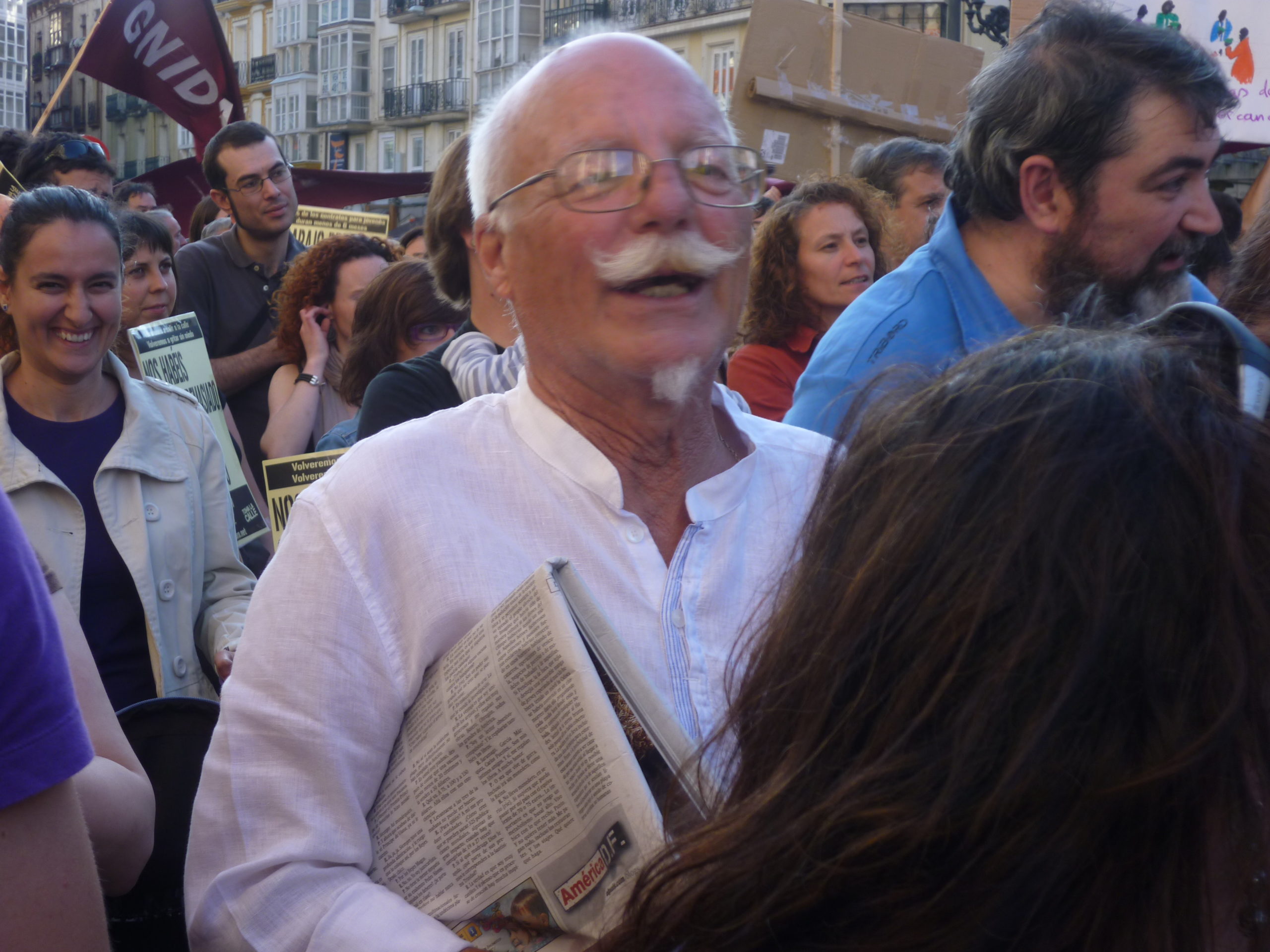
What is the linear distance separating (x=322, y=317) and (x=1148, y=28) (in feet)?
11.4

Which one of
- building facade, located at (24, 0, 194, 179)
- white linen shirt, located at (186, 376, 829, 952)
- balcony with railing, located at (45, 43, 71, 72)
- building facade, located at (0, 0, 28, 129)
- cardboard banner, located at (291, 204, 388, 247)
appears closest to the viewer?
white linen shirt, located at (186, 376, 829, 952)

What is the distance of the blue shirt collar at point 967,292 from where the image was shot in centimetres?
256

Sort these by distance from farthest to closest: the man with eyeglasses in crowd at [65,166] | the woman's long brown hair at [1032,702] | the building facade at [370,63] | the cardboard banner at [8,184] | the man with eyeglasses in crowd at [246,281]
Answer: the building facade at [370,63] < the man with eyeglasses in crowd at [65,166] < the man with eyeglasses in crowd at [246,281] < the cardboard banner at [8,184] < the woman's long brown hair at [1032,702]

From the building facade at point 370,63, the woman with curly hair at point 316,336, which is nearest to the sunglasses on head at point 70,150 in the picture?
the woman with curly hair at point 316,336

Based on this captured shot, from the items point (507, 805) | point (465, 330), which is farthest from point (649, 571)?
point (465, 330)

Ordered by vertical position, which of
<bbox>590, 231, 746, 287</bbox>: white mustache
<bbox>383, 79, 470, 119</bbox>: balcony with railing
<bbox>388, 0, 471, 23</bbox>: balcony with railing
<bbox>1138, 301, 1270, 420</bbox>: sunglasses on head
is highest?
<bbox>388, 0, 471, 23</bbox>: balcony with railing

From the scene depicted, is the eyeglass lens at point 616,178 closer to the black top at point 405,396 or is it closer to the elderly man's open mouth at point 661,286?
the elderly man's open mouth at point 661,286

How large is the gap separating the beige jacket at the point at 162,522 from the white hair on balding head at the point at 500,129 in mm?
1647

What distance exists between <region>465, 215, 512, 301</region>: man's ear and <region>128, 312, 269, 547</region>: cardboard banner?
1.96m

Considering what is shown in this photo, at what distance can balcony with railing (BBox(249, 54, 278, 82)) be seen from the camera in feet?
201

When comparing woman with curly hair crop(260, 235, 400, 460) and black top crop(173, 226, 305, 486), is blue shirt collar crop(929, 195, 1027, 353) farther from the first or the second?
black top crop(173, 226, 305, 486)

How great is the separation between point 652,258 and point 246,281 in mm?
4343

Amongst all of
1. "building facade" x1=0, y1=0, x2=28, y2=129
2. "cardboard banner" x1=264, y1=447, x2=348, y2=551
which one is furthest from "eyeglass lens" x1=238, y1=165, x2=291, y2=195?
"building facade" x1=0, y1=0, x2=28, y2=129

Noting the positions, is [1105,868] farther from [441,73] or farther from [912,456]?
[441,73]
